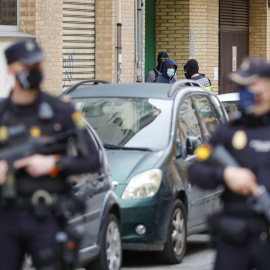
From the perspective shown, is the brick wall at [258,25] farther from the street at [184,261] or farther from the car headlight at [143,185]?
the car headlight at [143,185]

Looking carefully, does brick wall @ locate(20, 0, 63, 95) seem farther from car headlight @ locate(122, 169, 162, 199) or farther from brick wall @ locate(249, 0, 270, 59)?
brick wall @ locate(249, 0, 270, 59)

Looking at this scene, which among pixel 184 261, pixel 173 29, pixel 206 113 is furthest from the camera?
pixel 173 29

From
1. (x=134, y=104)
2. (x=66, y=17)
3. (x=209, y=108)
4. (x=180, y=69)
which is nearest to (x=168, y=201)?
(x=134, y=104)

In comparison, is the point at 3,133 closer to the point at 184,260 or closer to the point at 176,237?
the point at 176,237

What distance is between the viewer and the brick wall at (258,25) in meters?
29.5

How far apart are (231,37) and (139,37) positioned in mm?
7825

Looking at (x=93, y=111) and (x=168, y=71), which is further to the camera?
(x=168, y=71)

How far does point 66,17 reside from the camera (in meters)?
18.2

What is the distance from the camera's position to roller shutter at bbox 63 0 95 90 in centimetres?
1820

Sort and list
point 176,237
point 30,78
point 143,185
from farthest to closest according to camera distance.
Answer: point 176,237
point 143,185
point 30,78

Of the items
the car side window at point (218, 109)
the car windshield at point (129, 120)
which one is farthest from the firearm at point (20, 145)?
the car side window at point (218, 109)

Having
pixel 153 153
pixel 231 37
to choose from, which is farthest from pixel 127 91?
pixel 231 37

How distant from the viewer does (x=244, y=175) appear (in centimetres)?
500

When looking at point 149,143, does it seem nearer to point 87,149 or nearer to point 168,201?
point 168,201
